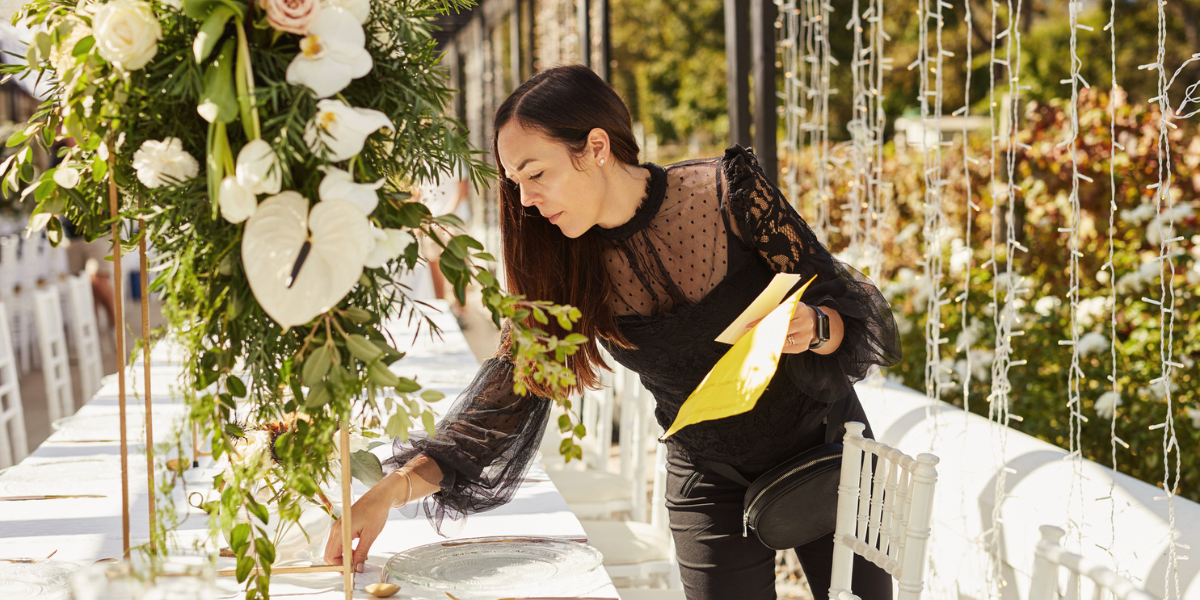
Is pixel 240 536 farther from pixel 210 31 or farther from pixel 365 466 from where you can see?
pixel 210 31

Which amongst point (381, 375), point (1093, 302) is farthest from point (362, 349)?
point (1093, 302)

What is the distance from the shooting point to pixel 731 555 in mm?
1593

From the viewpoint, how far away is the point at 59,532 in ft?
5.11

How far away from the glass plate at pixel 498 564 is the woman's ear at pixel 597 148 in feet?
1.97

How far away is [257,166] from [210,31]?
122mm

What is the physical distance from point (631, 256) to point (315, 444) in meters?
0.74

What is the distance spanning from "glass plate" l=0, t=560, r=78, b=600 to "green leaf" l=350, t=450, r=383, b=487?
395mm

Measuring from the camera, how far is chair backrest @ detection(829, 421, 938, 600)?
4.07ft

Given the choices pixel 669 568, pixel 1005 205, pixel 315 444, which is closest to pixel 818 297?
pixel 315 444

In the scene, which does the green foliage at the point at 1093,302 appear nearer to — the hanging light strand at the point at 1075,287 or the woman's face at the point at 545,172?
the hanging light strand at the point at 1075,287

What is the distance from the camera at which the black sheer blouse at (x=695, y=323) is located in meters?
1.42

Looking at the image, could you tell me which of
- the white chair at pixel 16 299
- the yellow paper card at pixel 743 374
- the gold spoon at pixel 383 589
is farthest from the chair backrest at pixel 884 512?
the white chair at pixel 16 299

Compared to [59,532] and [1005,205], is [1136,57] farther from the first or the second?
[59,532]

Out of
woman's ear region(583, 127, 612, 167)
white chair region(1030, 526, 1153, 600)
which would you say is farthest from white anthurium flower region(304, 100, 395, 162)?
white chair region(1030, 526, 1153, 600)
